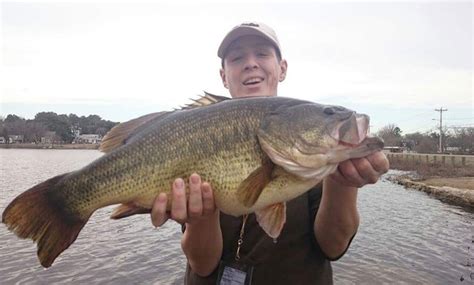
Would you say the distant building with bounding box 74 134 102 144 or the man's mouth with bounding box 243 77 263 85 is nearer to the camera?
the man's mouth with bounding box 243 77 263 85

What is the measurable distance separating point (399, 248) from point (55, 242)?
13285mm

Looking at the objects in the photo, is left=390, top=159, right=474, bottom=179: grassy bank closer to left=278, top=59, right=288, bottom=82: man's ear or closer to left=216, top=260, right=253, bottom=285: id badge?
left=278, top=59, right=288, bottom=82: man's ear

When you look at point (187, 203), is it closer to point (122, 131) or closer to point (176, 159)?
point (176, 159)

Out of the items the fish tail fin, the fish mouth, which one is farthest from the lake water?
the fish tail fin

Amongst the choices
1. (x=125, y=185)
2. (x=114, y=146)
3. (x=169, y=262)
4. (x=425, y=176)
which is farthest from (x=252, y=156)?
(x=425, y=176)

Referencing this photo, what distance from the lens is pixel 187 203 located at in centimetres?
271

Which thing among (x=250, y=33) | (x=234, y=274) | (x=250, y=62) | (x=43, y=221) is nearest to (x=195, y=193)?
(x=234, y=274)

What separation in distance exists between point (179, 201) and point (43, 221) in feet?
3.28

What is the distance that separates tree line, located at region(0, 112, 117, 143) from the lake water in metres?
102

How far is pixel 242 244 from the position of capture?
312cm

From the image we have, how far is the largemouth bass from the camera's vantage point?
2555mm

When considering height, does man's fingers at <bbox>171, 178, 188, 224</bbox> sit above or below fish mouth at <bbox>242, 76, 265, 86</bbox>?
below

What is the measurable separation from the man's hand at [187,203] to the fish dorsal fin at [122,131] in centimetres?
60

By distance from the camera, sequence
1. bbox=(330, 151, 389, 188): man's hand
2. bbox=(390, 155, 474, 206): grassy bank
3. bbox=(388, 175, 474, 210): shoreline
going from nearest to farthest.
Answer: bbox=(330, 151, 389, 188): man's hand → bbox=(388, 175, 474, 210): shoreline → bbox=(390, 155, 474, 206): grassy bank
